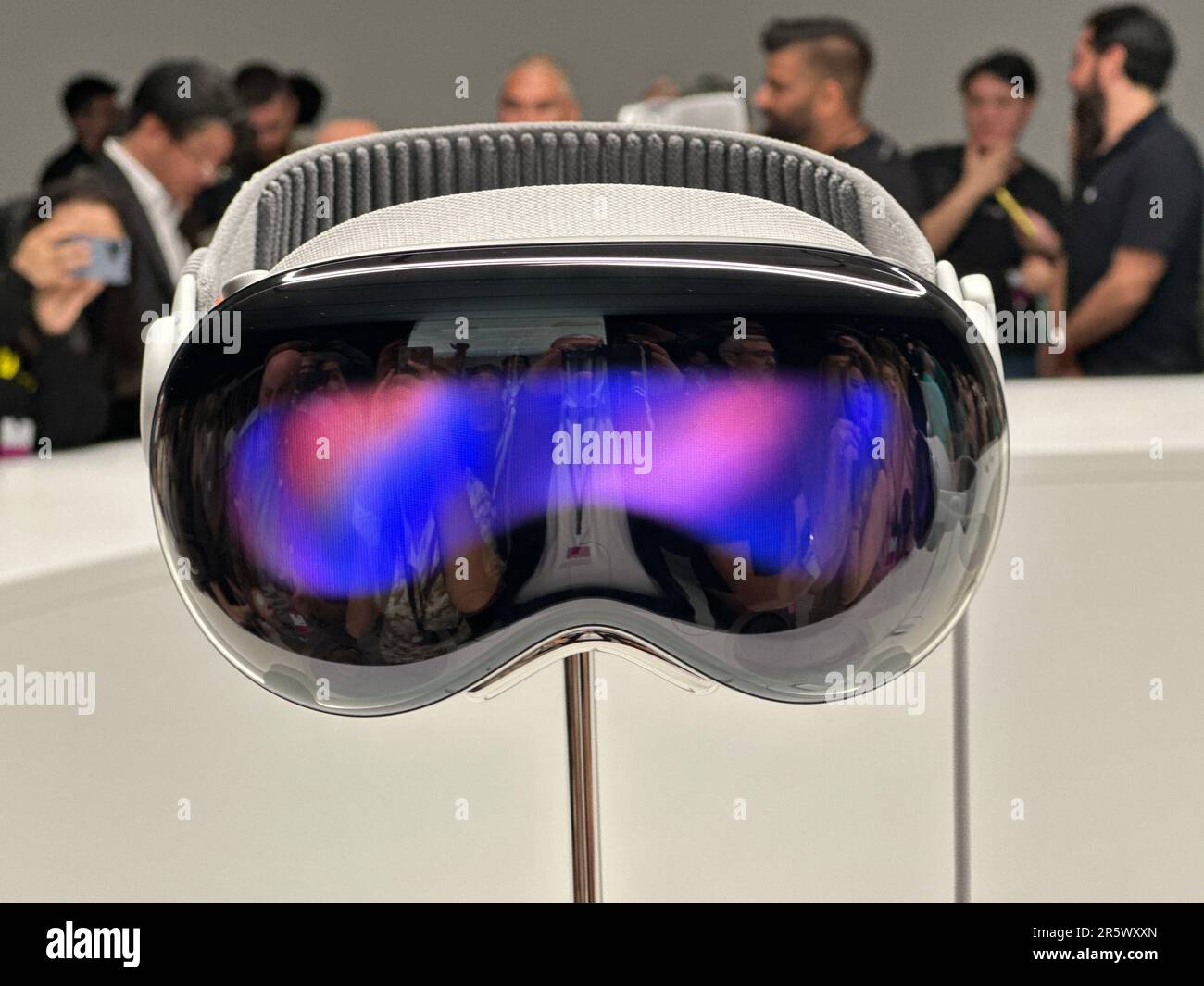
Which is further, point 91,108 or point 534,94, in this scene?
point 91,108

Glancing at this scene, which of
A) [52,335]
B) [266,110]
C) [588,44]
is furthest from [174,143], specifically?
[588,44]

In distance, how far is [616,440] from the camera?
31 centimetres

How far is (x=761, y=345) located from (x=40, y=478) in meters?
0.76

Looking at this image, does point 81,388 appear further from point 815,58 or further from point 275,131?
point 275,131

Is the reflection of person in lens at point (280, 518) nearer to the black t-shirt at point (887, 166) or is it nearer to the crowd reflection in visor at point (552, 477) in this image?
the crowd reflection in visor at point (552, 477)

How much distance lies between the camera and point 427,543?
31cm

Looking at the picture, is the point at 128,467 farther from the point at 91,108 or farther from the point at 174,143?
the point at 91,108

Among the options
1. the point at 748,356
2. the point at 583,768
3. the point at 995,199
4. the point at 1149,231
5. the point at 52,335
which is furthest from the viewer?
the point at 995,199

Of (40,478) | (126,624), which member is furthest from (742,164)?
(40,478)

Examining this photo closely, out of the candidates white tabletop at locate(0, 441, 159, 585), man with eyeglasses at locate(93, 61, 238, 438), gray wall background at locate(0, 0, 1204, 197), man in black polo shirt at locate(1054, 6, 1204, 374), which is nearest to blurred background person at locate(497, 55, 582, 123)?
man with eyeglasses at locate(93, 61, 238, 438)

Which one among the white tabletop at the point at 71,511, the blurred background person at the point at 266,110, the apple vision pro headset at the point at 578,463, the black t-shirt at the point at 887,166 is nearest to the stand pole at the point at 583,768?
the apple vision pro headset at the point at 578,463

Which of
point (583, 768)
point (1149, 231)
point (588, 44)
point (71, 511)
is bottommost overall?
point (583, 768)

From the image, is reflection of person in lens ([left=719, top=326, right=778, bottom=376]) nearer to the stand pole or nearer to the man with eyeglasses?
the stand pole

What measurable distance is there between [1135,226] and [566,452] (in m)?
1.55
